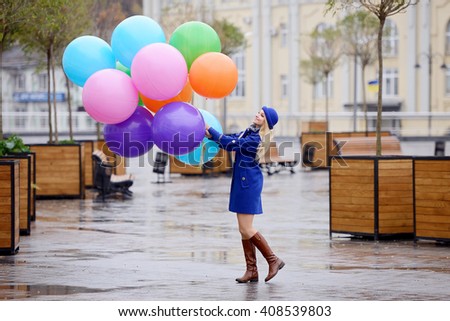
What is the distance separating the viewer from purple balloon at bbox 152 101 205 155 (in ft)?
35.1

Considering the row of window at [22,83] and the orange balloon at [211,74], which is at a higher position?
the row of window at [22,83]

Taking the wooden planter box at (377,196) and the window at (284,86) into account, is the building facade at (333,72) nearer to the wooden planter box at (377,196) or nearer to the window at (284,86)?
the window at (284,86)

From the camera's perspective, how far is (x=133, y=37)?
11281 millimetres

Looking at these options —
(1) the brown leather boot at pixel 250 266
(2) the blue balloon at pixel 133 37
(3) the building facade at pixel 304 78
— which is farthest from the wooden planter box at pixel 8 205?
(3) the building facade at pixel 304 78

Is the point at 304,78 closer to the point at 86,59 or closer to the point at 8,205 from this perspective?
the point at 8,205

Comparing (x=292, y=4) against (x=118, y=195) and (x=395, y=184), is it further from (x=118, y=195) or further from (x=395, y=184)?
(x=395, y=184)


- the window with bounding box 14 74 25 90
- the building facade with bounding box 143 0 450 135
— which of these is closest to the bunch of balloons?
the building facade with bounding box 143 0 450 135

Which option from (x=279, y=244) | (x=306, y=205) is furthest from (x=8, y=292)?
(x=306, y=205)

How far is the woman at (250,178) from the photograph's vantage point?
37.1ft

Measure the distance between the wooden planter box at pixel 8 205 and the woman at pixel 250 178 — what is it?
3.22 meters

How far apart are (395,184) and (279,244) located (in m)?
1.74

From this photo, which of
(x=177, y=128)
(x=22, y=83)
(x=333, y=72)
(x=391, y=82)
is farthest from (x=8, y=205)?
(x=22, y=83)

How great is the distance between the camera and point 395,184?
1520cm

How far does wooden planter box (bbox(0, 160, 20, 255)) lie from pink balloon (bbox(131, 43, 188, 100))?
3.09 m
